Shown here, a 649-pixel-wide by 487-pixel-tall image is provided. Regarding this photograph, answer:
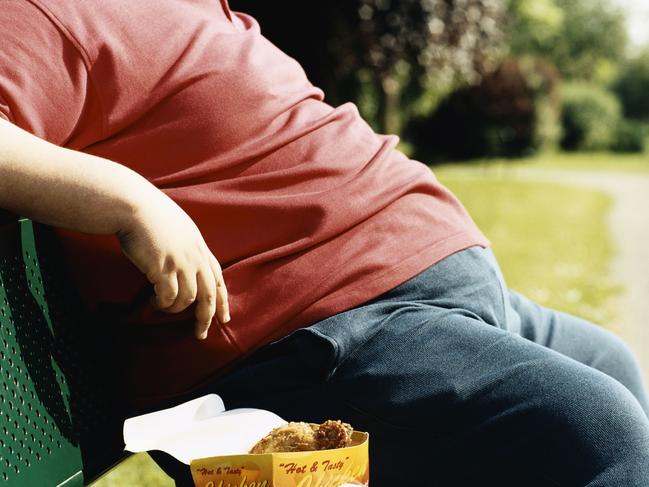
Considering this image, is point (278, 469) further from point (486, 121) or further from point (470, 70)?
point (486, 121)

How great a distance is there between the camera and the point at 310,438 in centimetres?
117

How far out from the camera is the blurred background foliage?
31.1 feet

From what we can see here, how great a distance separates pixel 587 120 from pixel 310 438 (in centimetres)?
3018

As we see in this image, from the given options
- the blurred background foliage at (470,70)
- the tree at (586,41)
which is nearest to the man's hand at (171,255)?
the blurred background foliage at (470,70)

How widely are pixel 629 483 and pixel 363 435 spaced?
39cm

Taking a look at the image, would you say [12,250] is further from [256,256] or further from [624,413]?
[624,413]

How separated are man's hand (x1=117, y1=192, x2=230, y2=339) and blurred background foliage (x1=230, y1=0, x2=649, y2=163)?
6.01m

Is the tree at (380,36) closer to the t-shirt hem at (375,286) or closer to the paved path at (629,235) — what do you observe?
the paved path at (629,235)

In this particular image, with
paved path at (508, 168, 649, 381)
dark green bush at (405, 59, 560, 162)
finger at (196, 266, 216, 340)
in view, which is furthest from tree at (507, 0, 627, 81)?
finger at (196, 266, 216, 340)

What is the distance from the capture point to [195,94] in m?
1.43

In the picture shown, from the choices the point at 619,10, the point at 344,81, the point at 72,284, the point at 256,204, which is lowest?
the point at 619,10

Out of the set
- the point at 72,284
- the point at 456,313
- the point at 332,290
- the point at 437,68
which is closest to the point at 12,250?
the point at 72,284

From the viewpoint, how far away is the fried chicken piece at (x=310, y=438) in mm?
1169

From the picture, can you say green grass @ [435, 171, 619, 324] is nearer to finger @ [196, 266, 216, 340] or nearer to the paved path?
the paved path
